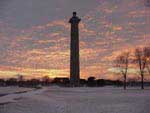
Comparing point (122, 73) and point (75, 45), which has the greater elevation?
point (75, 45)

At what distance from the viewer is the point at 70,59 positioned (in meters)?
121

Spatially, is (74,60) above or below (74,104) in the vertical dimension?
above

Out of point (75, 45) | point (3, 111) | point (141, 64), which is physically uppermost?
point (75, 45)

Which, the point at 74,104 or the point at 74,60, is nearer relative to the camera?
the point at 74,104

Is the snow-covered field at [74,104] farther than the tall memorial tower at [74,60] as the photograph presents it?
No

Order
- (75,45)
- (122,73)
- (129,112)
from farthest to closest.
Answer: (75,45) → (122,73) → (129,112)

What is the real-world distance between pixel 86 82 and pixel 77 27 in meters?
54.6

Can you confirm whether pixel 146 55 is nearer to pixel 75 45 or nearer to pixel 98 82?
pixel 75 45

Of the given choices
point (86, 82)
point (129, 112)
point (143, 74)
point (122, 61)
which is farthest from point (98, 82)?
point (129, 112)

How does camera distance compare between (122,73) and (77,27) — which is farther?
(77,27)

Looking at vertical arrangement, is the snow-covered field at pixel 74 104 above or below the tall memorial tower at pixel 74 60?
below

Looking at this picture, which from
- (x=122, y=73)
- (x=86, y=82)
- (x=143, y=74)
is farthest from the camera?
(x=86, y=82)

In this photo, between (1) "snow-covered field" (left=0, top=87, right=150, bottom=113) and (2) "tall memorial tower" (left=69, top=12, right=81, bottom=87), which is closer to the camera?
(1) "snow-covered field" (left=0, top=87, right=150, bottom=113)

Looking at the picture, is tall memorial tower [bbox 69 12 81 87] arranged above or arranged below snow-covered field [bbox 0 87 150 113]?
above
